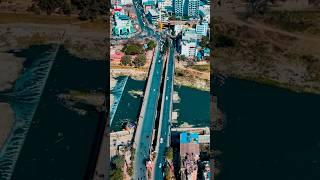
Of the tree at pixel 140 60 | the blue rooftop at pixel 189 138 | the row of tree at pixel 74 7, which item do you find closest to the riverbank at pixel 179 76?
the tree at pixel 140 60

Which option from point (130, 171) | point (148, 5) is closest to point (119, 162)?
point (130, 171)

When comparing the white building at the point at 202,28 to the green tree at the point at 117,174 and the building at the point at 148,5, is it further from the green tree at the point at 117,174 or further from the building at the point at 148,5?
the green tree at the point at 117,174

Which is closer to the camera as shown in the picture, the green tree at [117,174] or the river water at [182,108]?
the green tree at [117,174]

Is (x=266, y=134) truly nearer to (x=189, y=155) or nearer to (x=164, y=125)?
(x=189, y=155)

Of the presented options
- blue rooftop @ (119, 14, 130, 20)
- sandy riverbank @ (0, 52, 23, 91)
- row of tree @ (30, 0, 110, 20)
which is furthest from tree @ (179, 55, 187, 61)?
row of tree @ (30, 0, 110, 20)

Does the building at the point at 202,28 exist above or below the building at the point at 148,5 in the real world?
below
